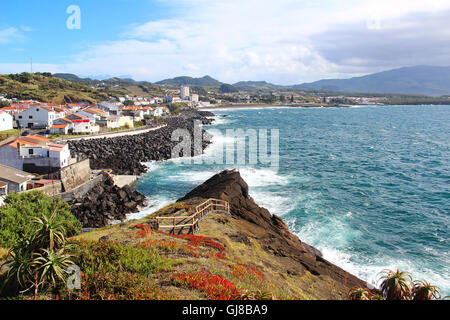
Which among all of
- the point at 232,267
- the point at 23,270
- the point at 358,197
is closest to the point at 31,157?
the point at 23,270

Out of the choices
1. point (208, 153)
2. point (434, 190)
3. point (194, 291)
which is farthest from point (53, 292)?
point (208, 153)

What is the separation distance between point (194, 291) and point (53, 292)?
4.42 m

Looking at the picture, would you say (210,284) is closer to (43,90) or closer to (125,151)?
(125,151)

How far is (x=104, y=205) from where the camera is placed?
31.7 metres

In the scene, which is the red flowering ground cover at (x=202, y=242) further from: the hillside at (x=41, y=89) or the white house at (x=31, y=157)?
the hillside at (x=41, y=89)

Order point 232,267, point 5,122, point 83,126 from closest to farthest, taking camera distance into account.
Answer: point 232,267 → point 5,122 → point 83,126

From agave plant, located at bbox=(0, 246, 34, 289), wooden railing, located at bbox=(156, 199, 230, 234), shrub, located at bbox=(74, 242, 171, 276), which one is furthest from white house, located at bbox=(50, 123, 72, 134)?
agave plant, located at bbox=(0, 246, 34, 289)

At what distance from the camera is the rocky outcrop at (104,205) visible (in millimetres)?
29109

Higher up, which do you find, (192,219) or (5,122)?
(5,122)

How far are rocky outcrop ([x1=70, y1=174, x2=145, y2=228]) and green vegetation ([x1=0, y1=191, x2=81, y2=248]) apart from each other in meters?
3.34

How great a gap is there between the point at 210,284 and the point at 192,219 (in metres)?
9.66

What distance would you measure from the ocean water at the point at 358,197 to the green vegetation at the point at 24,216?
864 centimetres

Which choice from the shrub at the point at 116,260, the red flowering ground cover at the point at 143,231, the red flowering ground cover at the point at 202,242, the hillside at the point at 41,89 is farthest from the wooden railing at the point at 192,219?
the hillside at the point at 41,89

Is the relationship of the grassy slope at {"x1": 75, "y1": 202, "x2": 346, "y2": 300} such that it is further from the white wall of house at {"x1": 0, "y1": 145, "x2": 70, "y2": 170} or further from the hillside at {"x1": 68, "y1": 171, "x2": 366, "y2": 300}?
the white wall of house at {"x1": 0, "y1": 145, "x2": 70, "y2": 170}
